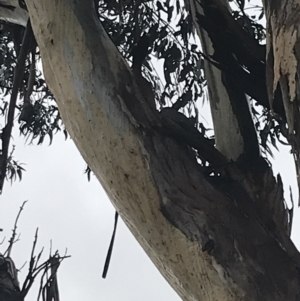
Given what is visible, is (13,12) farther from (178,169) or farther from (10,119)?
(178,169)

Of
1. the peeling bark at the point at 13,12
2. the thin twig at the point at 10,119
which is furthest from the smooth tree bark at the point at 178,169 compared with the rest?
the peeling bark at the point at 13,12

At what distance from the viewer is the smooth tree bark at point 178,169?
97 centimetres

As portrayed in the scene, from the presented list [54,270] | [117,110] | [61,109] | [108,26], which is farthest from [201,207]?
[108,26]

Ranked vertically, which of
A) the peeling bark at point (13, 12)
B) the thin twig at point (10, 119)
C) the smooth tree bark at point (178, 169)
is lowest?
the smooth tree bark at point (178, 169)

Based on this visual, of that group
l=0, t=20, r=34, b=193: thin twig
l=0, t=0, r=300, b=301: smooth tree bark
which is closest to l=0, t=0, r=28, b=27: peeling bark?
l=0, t=20, r=34, b=193: thin twig

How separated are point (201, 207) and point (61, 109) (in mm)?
391

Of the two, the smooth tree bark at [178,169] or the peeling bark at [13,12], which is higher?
the peeling bark at [13,12]

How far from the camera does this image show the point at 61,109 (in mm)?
1188

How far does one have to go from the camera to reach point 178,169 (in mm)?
1067

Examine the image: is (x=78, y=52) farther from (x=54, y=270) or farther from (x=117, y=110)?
(x=54, y=270)

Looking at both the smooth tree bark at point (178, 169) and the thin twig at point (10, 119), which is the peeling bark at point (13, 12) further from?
the smooth tree bark at point (178, 169)

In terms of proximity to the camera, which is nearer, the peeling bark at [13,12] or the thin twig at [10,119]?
the thin twig at [10,119]

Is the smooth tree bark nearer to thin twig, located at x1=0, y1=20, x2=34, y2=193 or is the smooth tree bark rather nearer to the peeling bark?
thin twig, located at x1=0, y1=20, x2=34, y2=193

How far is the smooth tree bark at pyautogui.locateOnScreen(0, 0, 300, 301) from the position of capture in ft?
3.20
